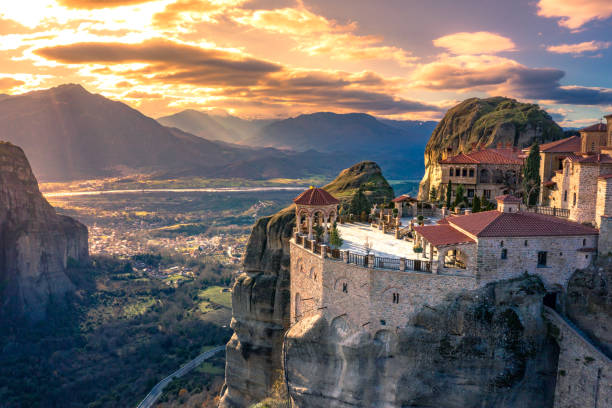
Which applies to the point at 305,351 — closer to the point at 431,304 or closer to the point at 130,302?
the point at 431,304

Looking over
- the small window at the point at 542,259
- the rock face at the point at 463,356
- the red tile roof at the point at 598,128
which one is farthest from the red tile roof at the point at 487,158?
the rock face at the point at 463,356

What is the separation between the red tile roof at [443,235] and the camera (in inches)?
1313

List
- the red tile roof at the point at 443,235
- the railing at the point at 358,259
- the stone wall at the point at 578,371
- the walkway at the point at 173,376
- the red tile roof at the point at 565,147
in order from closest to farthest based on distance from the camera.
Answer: the stone wall at the point at 578,371
the red tile roof at the point at 443,235
the railing at the point at 358,259
the red tile roof at the point at 565,147
the walkway at the point at 173,376

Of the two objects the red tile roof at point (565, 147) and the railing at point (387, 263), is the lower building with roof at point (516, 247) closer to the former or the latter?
the railing at point (387, 263)

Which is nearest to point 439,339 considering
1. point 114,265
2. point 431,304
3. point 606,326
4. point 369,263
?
point 431,304

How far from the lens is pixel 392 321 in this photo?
112 feet

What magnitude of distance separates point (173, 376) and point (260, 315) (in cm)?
4453

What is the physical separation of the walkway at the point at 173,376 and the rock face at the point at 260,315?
2867 centimetres

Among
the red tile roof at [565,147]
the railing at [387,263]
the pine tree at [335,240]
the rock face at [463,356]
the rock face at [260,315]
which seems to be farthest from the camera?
the rock face at [260,315]

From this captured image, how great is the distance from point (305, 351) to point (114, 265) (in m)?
137

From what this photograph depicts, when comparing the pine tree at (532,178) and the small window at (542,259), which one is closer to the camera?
the small window at (542,259)

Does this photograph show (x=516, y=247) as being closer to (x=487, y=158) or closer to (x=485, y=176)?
(x=485, y=176)

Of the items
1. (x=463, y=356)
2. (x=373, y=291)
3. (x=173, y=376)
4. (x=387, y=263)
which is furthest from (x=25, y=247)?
(x=463, y=356)

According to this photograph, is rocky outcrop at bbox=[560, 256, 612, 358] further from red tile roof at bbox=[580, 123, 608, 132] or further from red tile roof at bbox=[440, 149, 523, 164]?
red tile roof at bbox=[440, 149, 523, 164]
